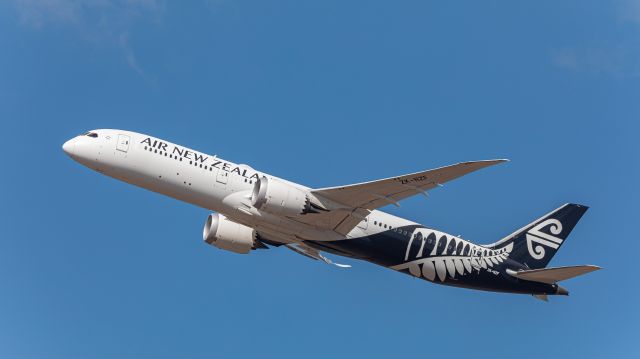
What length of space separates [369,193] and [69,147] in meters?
15.5

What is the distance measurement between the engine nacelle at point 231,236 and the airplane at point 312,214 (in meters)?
0.06

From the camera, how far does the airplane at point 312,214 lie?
42.1m

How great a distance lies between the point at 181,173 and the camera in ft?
142

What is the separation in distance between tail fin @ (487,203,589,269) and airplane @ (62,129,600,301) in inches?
31.7

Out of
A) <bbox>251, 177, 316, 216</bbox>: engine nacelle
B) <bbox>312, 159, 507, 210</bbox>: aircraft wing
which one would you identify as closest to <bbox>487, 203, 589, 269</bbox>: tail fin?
<bbox>312, 159, 507, 210</bbox>: aircraft wing

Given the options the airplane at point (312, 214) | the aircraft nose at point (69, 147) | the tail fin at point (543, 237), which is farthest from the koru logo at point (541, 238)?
the aircraft nose at point (69, 147)

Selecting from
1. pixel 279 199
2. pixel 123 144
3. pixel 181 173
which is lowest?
pixel 279 199

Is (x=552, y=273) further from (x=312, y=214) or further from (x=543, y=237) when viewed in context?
(x=312, y=214)

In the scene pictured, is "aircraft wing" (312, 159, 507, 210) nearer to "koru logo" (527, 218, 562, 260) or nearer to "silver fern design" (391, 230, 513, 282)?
"silver fern design" (391, 230, 513, 282)

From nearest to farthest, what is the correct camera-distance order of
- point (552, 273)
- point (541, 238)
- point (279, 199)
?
point (279, 199)
point (552, 273)
point (541, 238)

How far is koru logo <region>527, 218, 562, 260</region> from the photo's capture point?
1962 inches

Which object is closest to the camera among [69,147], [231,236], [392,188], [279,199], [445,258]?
[392,188]

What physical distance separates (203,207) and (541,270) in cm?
1841

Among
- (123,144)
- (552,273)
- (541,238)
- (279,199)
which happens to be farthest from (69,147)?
(541,238)
